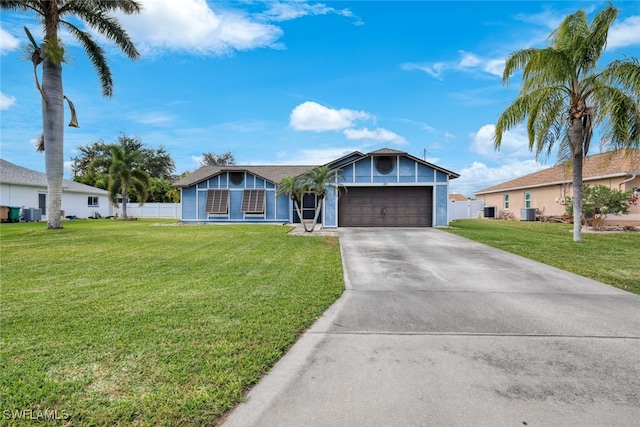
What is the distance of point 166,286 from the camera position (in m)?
5.32

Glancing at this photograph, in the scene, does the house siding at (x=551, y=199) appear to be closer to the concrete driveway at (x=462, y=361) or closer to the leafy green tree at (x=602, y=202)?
the leafy green tree at (x=602, y=202)

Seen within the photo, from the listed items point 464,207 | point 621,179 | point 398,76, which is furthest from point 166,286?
point 464,207

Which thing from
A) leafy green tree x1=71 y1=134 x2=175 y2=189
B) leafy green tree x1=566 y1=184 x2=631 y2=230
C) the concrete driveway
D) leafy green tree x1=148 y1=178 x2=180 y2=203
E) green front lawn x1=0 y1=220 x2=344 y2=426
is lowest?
the concrete driveway

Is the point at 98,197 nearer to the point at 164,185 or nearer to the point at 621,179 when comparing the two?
the point at 164,185

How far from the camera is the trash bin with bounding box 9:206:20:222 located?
20.4 metres

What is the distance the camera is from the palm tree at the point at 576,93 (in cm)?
973

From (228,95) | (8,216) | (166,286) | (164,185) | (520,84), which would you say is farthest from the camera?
(164,185)

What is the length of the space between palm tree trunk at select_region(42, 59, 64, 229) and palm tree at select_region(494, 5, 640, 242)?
Result: 18.3 metres

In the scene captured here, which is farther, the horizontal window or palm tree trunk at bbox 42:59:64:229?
the horizontal window

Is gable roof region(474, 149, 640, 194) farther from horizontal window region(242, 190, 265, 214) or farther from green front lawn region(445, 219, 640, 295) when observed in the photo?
horizontal window region(242, 190, 265, 214)

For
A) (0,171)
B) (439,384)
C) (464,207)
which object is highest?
(0,171)

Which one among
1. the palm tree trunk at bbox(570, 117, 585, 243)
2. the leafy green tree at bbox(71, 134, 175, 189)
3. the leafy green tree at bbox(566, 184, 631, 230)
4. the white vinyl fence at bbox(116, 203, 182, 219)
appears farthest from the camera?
the leafy green tree at bbox(71, 134, 175, 189)

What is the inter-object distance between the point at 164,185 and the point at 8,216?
1787 cm

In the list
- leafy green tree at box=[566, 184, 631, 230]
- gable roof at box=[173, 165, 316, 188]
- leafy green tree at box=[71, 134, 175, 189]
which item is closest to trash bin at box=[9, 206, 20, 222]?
gable roof at box=[173, 165, 316, 188]
